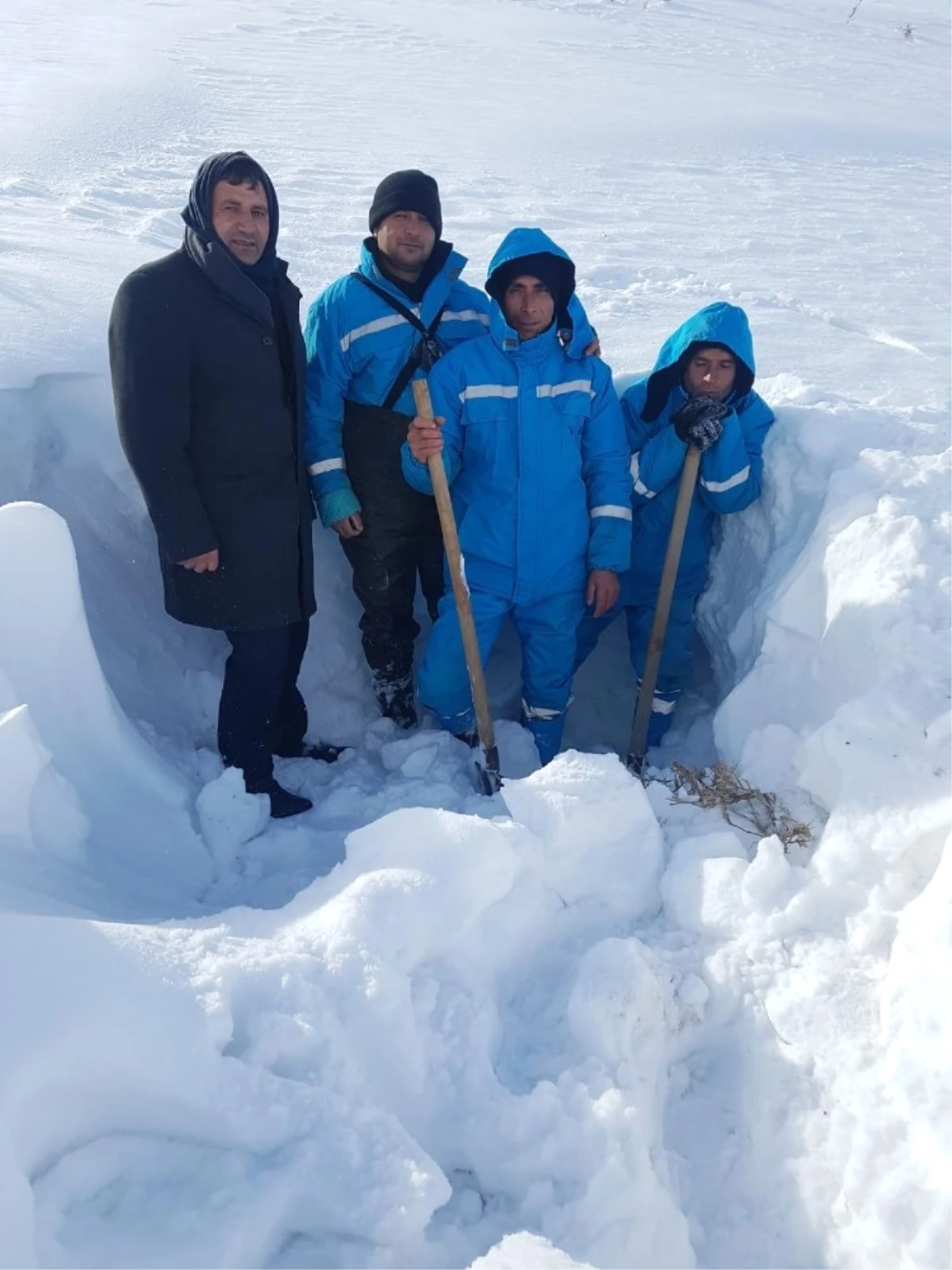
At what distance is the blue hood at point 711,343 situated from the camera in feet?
10.6

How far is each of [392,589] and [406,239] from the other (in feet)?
4.33

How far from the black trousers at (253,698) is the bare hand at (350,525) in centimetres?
38

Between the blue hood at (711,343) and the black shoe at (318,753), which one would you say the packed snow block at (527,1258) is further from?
the blue hood at (711,343)

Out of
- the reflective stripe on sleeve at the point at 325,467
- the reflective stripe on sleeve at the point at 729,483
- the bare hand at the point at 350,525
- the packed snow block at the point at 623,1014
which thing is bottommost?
the packed snow block at the point at 623,1014

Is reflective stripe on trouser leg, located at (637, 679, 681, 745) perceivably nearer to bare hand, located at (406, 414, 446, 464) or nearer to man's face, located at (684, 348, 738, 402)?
man's face, located at (684, 348, 738, 402)

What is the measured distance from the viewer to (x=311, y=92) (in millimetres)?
9367

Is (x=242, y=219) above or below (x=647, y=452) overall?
above

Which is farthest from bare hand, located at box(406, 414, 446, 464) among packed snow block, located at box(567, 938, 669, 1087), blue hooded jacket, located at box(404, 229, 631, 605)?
packed snow block, located at box(567, 938, 669, 1087)

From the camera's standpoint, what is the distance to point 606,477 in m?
3.38

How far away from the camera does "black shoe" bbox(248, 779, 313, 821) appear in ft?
10.7

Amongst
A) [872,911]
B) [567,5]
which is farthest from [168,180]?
[567,5]

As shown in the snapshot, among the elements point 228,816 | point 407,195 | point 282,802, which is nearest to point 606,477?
point 407,195

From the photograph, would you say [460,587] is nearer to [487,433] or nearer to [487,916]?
Result: [487,433]

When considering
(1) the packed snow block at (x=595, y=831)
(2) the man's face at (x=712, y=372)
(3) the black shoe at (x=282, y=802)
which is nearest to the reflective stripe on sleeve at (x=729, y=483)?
(2) the man's face at (x=712, y=372)
